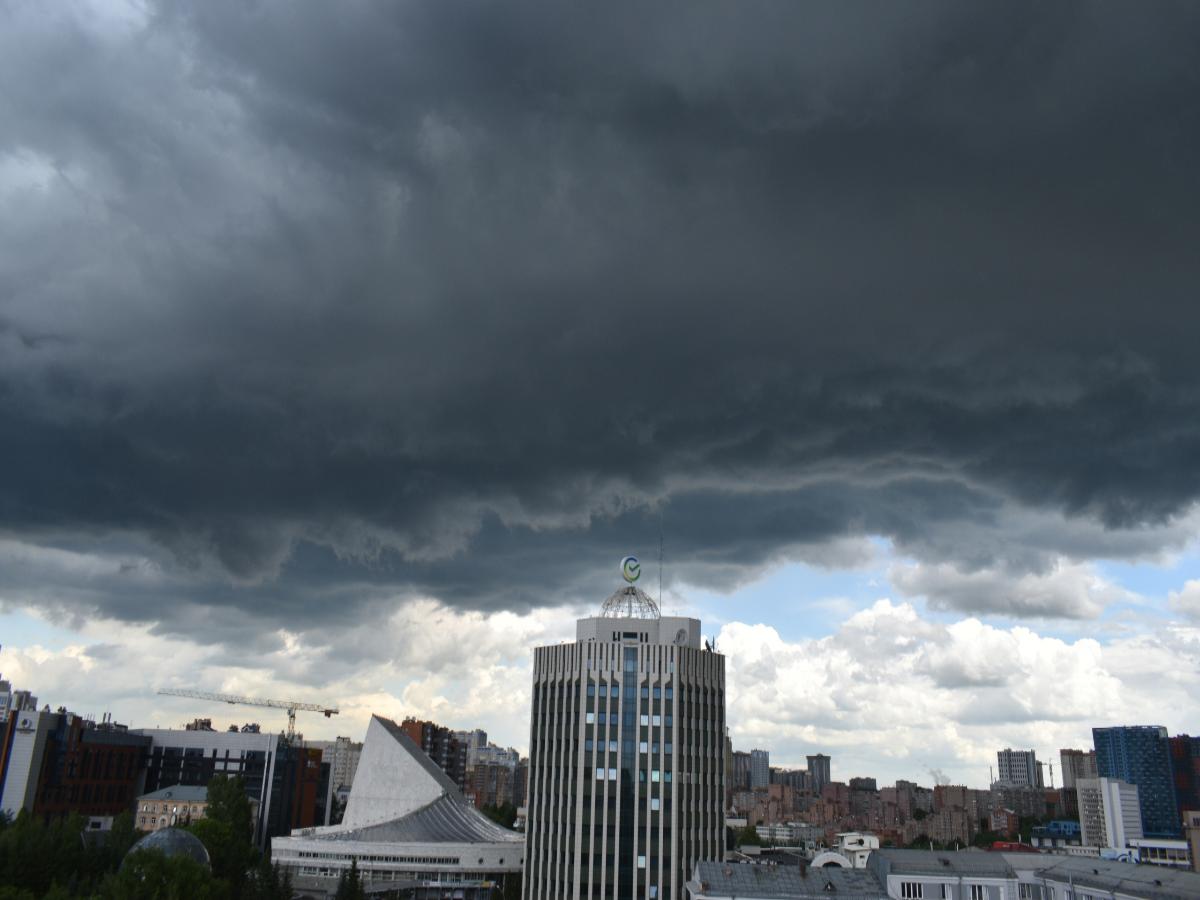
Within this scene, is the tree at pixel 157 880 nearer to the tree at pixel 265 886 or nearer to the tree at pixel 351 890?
the tree at pixel 265 886

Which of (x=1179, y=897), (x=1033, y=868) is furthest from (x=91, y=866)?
(x=1179, y=897)

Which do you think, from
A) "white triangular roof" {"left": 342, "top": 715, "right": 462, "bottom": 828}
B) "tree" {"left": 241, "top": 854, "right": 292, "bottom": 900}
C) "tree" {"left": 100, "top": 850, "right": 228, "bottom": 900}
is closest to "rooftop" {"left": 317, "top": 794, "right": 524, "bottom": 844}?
"white triangular roof" {"left": 342, "top": 715, "right": 462, "bottom": 828}

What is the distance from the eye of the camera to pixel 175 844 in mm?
84812

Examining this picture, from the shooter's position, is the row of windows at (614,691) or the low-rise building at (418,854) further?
the low-rise building at (418,854)

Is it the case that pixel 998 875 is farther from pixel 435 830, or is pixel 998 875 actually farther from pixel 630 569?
pixel 435 830

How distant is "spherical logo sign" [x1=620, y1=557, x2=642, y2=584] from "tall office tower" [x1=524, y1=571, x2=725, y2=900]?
27.3ft

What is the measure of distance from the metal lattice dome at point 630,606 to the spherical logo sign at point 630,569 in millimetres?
1613

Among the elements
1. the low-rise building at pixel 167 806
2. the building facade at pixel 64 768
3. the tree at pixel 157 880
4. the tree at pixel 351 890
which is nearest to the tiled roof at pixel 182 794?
the low-rise building at pixel 167 806

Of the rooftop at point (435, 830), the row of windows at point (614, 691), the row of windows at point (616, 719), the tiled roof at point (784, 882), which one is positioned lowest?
the rooftop at point (435, 830)

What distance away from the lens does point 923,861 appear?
75.2 m

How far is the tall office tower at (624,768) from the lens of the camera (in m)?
95.4

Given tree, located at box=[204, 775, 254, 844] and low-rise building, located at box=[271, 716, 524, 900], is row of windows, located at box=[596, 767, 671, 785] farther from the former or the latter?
tree, located at box=[204, 775, 254, 844]

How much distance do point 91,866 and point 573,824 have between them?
158ft

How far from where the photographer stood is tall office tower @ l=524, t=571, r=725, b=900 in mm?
95375
